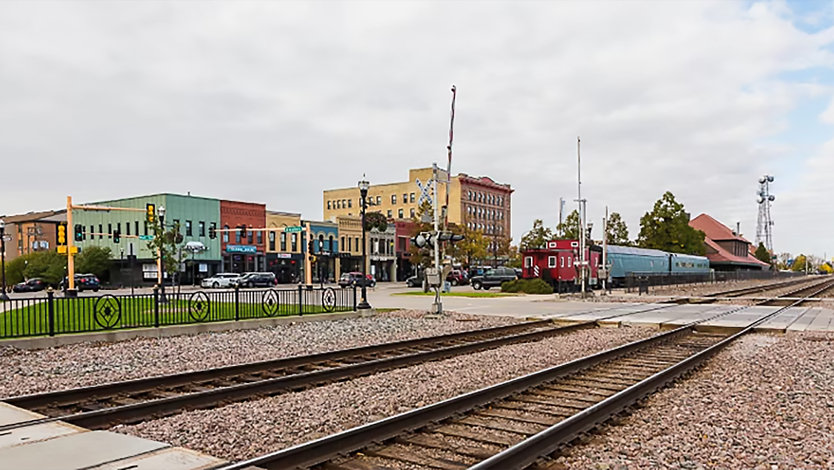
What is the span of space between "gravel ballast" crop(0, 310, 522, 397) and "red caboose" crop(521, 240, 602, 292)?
2900cm

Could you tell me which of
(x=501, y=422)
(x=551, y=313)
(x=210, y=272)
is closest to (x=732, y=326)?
(x=551, y=313)

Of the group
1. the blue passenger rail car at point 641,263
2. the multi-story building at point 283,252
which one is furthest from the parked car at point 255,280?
the blue passenger rail car at point 641,263

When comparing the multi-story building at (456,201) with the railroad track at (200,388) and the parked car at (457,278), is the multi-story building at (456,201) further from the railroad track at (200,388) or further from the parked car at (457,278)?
the railroad track at (200,388)

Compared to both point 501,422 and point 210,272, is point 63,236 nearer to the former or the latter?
point 501,422

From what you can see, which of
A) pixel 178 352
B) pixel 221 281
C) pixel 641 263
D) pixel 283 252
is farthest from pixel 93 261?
pixel 178 352

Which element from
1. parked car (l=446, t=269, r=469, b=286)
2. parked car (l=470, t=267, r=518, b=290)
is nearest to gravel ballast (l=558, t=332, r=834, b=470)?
parked car (l=470, t=267, r=518, b=290)

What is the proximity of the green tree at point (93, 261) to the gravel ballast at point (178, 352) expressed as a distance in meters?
51.7

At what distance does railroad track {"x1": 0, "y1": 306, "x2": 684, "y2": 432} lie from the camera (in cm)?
832

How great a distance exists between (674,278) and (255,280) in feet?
116

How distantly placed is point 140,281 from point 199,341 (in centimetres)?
5520

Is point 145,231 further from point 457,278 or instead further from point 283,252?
point 457,278

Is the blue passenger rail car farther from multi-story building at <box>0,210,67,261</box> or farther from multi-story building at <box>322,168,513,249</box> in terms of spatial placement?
multi-story building at <box>0,210,67,261</box>

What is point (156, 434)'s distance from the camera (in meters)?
7.46

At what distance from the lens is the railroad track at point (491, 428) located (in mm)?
6348
